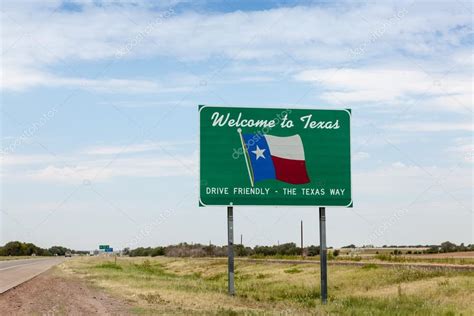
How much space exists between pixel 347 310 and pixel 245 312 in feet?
10.9

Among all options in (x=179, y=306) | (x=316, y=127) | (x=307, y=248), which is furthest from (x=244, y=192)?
(x=307, y=248)

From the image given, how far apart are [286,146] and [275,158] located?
2.04 ft

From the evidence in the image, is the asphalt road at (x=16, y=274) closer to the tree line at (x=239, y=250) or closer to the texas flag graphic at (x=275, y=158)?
the texas flag graphic at (x=275, y=158)

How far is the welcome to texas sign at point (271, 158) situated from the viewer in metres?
25.2

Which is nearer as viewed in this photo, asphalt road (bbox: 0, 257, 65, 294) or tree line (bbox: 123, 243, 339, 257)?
asphalt road (bbox: 0, 257, 65, 294)

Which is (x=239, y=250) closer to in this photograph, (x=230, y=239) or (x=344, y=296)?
(x=344, y=296)

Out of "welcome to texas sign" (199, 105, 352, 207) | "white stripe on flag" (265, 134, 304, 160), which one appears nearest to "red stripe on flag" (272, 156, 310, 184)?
"welcome to texas sign" (199, 105, 352, 207)

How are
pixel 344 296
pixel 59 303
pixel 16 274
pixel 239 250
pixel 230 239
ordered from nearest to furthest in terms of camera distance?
pixel 59 303, pixel 230 239, pixel 344 296, pixel 16 274, pixel 239 250

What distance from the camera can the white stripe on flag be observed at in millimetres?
25359

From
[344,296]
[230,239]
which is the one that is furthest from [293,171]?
[344,296]

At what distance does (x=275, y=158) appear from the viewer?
25344 millimetres

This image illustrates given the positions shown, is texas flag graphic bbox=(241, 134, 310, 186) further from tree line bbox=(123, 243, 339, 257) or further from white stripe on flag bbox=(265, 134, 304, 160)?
tree line bbox=(123, 243, 339, 257)

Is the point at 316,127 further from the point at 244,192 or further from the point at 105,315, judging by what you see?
the point at 105,315

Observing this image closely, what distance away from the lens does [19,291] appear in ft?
86.9
